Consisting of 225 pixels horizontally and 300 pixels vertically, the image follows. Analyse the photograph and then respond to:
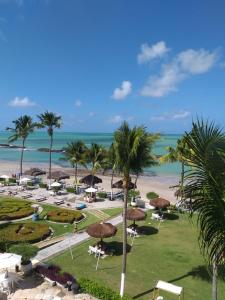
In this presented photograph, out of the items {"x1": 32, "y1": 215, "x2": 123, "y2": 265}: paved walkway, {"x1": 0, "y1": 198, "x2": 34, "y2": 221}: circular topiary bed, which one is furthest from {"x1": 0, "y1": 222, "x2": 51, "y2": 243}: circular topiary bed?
{"x1": 0, "y1": 198, "x2": 34, "y2": 221}: circular topiary bed

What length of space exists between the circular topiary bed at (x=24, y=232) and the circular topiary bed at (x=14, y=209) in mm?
2566

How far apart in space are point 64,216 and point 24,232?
20.3 ft

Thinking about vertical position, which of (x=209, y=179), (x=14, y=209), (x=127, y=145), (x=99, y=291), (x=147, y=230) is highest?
(x=127, y=145)

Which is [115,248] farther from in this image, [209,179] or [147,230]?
[209,179]

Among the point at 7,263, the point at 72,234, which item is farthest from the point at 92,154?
the point at 7,263

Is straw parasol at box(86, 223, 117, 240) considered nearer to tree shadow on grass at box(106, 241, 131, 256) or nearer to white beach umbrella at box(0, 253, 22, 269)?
tree shadow on grass at box(106, 241, 131, 256)

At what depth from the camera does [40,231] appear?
29.8 m

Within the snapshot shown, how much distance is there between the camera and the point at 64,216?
3516 cm

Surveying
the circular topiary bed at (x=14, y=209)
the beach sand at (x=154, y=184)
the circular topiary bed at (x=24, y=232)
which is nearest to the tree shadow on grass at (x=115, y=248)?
the circular topiary bed at (x=24, y=232)

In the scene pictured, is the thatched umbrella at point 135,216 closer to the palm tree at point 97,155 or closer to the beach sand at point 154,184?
the palm tree at point 97,155

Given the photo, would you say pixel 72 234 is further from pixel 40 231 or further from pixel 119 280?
pixel 119 280

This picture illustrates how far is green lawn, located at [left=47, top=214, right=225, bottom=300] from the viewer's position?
20688mm

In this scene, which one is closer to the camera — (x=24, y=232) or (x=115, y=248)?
(x=115, y=248)

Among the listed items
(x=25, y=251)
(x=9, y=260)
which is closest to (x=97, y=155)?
(x=25, y=251)
